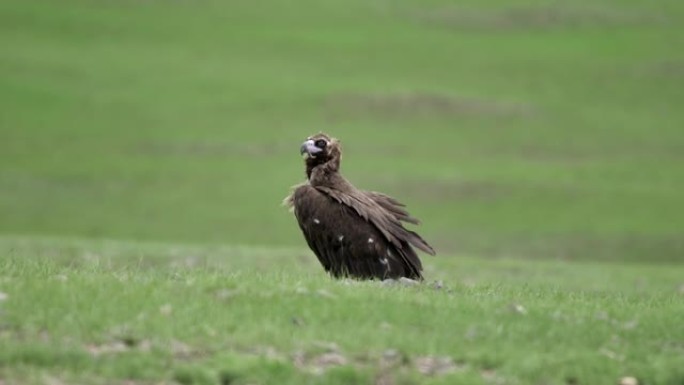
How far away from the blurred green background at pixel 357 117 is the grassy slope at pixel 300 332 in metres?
29.1

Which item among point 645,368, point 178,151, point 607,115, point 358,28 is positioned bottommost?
point 645,368

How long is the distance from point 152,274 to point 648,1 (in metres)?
75.6

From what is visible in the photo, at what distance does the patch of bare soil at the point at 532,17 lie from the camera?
80.2m

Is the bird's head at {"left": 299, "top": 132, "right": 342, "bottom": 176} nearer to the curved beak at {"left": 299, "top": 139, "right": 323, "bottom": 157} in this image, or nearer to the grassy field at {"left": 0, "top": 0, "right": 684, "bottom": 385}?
the curved beak at {"left": 299, "top": 139, "right": 323, "bottom": 157}

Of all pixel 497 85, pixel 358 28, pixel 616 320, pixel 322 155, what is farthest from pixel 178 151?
pixel 616 320

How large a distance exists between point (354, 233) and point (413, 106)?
47990mm

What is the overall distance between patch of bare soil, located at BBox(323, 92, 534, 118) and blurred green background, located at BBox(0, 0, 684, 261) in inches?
5.4

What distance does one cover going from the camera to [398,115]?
63031 millimetres

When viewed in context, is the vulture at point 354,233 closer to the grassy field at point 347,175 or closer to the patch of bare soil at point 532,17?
the grassy field at point 347,175

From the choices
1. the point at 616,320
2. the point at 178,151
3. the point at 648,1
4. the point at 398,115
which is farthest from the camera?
the point at 648,1

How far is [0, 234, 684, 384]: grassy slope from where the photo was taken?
11062 mm

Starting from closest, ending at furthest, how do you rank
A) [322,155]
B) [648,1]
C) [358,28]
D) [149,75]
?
[322,155] → [149,75] → [358,28] → [648,1]

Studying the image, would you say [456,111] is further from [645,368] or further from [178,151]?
[645,368]

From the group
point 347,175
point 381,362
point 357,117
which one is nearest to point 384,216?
point 381,362
